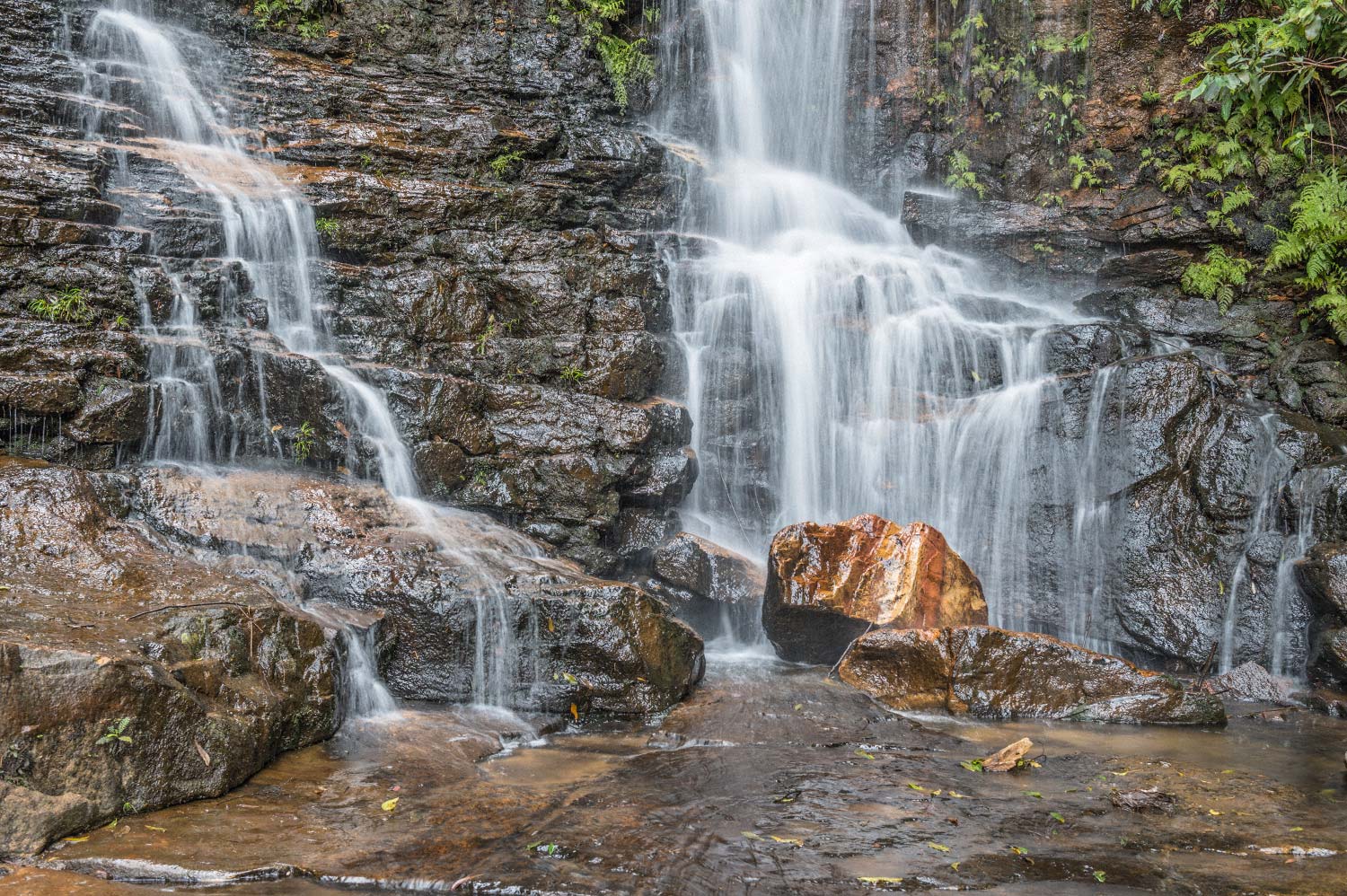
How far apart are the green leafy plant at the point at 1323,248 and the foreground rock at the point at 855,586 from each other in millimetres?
6588

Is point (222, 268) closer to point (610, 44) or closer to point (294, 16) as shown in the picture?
point (294, 16)

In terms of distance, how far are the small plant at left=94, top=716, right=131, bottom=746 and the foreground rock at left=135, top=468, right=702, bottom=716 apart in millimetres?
2335

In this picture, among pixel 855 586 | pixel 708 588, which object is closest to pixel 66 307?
pixel 708 588

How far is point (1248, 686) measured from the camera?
812 centimetres

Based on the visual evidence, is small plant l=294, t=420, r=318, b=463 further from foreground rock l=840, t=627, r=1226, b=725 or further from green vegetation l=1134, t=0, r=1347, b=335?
green vegetation l=1134, t=0, r=1347, b=335

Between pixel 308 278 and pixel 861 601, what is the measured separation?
7194 millimetres

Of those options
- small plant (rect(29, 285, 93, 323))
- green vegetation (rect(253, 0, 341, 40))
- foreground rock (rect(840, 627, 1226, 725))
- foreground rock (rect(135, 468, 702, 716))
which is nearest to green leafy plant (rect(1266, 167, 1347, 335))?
foreground rock (rect(840, 627, 1226, 725))

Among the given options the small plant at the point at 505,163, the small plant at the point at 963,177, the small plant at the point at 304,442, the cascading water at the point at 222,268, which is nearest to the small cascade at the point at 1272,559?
the small plant at the point at 963,177

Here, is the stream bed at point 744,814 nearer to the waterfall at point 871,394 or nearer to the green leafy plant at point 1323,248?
the waterfall at point 871,394

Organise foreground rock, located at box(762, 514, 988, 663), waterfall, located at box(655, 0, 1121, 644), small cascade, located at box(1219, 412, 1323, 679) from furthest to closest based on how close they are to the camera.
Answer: waterfall, located at box(655, 0, 1121, 644), small cascade, located at box(1219, 412, 1323, 679), foreground rock, located at box(762, 514, 988, 663)

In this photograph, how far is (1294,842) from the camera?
172 inches

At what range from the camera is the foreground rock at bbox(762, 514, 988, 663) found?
813 centimetres

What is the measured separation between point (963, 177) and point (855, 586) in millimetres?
9100

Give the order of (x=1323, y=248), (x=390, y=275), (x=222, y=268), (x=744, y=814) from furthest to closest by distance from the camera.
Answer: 1. (x=1323, y=248)
2. (x=390, y=275)
3. (x=222, y=268)
4. (x=744, y=814)
